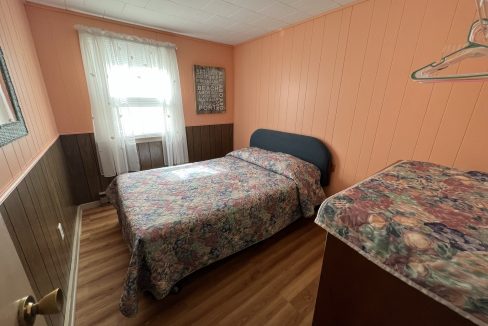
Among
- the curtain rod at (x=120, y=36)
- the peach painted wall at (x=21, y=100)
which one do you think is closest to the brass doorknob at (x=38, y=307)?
the peach painted wall at (x=21, y=100)

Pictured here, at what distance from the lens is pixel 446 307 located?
1.63 feet

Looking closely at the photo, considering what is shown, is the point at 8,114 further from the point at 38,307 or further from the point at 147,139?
the point at 147,139

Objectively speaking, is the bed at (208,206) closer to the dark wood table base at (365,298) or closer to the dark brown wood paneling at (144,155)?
the dark brown wood paneling at (144,155)

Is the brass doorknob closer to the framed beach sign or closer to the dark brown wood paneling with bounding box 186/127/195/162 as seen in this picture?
the dark brown wood paneling with bounding box 186/127/195/162

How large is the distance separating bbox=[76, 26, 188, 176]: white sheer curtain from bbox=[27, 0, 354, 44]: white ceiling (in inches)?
9.5

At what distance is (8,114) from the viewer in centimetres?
101

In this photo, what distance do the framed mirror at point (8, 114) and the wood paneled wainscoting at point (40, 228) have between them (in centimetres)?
22

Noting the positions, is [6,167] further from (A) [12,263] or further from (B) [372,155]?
(B) [372,155]

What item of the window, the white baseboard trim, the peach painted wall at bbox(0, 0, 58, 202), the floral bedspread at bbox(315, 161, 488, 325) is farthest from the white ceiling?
the white baseboard trim

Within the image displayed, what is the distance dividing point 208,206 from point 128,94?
78.7 inches

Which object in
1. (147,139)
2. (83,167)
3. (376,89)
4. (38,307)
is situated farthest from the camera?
(147,139)

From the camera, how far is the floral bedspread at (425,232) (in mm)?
473

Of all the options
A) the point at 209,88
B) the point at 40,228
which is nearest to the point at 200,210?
the point at 40,228

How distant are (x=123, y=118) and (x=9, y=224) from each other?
6.98ft
